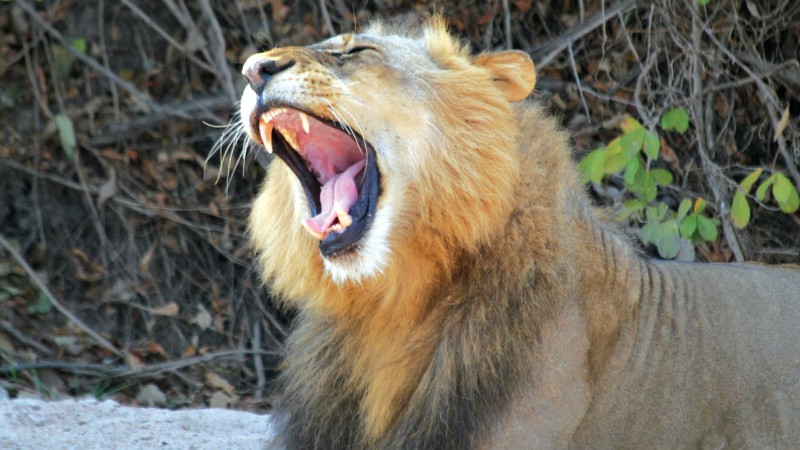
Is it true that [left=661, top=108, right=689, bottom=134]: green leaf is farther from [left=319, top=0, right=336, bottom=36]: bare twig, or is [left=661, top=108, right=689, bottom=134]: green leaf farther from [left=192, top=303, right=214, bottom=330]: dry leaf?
[left=192, top=303, right=214, bottom=330]: dry leaf

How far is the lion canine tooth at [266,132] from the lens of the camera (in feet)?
9.57

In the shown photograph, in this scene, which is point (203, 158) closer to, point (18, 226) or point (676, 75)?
point (18, 226)

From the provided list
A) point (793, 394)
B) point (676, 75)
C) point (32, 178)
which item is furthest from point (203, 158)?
point (793, 394)

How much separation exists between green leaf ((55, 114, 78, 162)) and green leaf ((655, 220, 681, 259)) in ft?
10.2

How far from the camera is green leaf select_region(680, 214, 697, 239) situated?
14.3ft

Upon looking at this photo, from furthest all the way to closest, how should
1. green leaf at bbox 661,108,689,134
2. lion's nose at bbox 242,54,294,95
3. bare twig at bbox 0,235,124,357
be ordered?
bare twig at bbox 0,235,124,357, green leaf at bbox 661,108,689,134, lion's nose at bbox 242,54,294,95

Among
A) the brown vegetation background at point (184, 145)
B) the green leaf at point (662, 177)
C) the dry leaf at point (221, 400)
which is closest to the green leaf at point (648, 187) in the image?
the green leaf at point (662, 177)

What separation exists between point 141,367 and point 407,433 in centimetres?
285

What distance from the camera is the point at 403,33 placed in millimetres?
3406

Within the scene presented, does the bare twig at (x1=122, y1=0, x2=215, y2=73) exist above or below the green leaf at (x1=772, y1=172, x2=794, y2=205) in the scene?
above

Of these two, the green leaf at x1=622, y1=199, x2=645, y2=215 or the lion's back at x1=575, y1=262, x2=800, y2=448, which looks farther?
the green leaf at x1=622, y1=199, x2=645, y2=215

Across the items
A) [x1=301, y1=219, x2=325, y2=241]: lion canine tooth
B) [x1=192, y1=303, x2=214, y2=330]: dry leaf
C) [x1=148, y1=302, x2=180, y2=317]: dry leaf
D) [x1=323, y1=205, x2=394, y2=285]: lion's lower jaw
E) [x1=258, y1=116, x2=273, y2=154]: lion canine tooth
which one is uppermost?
[x1=258, y1=116, x2=273, y2=154]: lion canine tooth

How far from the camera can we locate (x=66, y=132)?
5543mm

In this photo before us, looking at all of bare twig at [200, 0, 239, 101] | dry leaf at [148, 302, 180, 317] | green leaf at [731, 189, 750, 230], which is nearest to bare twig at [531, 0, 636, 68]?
green leaf at [731, 189, 750, 230]
